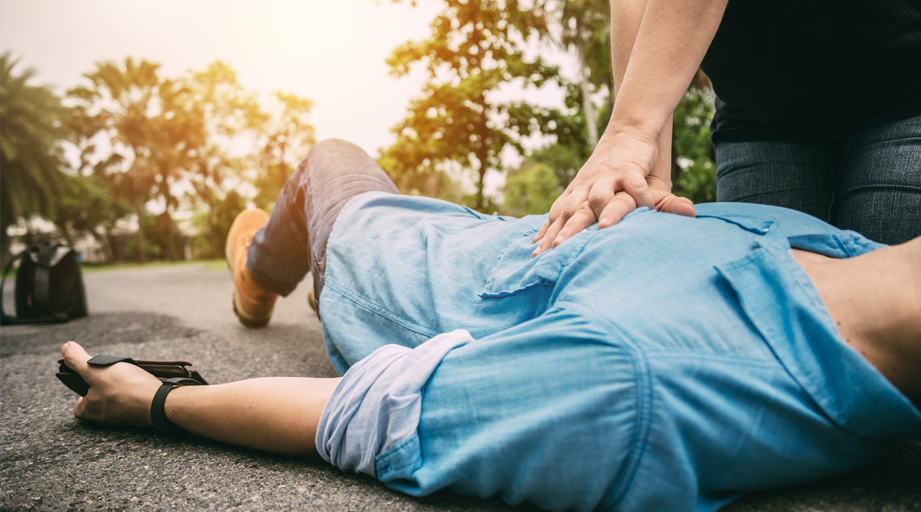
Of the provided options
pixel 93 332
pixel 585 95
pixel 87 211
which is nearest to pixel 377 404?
pixel 93 332

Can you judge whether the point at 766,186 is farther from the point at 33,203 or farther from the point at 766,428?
the point at 33,203

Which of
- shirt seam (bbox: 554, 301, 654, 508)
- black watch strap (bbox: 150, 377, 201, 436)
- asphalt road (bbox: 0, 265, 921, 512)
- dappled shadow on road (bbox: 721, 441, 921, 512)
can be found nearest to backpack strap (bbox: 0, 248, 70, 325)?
asphalt road (bbox: 0, 265, 921, 512)

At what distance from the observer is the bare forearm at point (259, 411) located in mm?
1016

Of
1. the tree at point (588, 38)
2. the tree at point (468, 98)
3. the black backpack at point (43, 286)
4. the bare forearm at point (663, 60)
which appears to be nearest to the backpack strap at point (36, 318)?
the black backpack at point (43, 286)

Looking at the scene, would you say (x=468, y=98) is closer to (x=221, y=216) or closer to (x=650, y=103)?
(x=650, y=103)

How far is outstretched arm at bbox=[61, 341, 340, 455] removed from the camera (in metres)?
1.02

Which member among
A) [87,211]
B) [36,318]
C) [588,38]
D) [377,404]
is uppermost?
[588,38]

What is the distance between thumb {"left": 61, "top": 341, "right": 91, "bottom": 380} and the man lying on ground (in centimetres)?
63

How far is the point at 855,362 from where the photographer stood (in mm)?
711

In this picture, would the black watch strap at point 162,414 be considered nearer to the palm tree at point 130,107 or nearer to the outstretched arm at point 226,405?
the outstretched arm at point 226,405

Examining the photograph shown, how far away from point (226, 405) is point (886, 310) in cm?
130

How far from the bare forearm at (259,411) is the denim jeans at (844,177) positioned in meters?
1.55

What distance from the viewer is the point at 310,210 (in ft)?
5.72

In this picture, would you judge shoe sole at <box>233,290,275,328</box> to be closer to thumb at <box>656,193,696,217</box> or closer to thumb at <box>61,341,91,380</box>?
thumb at <box>61,341,91,380</box>
